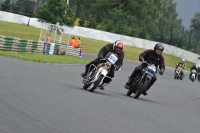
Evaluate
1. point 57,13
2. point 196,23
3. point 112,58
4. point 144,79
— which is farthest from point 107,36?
point 196,23

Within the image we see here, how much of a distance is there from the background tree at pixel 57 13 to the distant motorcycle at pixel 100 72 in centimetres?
2979

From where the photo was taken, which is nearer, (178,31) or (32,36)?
(32,36)

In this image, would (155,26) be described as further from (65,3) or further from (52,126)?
(52,126)

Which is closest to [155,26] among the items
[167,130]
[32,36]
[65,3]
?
[32,36]

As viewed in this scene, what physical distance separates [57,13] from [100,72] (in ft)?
103

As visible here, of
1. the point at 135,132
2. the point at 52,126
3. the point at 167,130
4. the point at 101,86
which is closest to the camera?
the point at 52,126

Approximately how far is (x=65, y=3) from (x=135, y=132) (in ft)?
127

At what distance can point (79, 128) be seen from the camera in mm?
9195

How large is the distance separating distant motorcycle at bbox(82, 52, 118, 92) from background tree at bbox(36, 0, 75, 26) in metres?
29.8

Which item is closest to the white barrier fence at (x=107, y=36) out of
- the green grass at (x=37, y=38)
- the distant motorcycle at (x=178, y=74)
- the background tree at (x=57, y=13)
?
the green grass at (x=37, y=38)

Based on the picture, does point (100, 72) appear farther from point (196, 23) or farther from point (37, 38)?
point (196, 23)

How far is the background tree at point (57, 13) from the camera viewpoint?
1854 inches

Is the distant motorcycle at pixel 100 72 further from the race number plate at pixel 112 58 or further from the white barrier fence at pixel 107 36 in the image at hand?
the white barrier fence at pixel 107 36

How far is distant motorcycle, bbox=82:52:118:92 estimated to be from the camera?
54.6 ft
